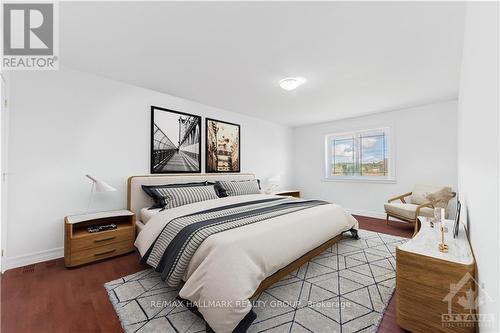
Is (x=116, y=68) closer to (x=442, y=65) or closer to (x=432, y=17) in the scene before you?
(x=432, y=17)

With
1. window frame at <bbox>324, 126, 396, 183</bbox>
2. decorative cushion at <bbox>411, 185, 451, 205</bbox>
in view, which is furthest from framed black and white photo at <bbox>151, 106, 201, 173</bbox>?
decorative cushion at <bbox>411, 185, 451, 205</bbox>

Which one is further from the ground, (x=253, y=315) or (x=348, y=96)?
(x=348, y=96)

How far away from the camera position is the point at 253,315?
1415mm

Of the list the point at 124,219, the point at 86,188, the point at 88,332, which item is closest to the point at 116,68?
the point at 86,188

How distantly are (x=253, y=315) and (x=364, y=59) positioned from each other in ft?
9.21

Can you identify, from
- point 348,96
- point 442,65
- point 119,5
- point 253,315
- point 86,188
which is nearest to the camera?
point 253,315

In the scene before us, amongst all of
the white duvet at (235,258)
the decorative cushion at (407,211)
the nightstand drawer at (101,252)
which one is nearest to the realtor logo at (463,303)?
the white duvet at (235,258)

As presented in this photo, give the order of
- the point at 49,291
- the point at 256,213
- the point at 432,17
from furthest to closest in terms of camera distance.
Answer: the point at 256,213 → the point at 49,291 → the point at 432,17

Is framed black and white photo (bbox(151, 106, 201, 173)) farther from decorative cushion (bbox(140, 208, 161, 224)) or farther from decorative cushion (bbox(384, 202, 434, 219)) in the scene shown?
decorative cushion (bbox(384, 202, 434, 219))

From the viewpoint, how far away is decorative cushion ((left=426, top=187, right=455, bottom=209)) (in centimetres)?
362

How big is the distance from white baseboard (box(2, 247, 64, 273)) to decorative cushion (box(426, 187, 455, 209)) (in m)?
Result: 5.67

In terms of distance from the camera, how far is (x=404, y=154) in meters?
4.40

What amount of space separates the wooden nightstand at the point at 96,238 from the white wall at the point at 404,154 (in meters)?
4.60

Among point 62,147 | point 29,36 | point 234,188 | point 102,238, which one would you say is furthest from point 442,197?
point 29,36
